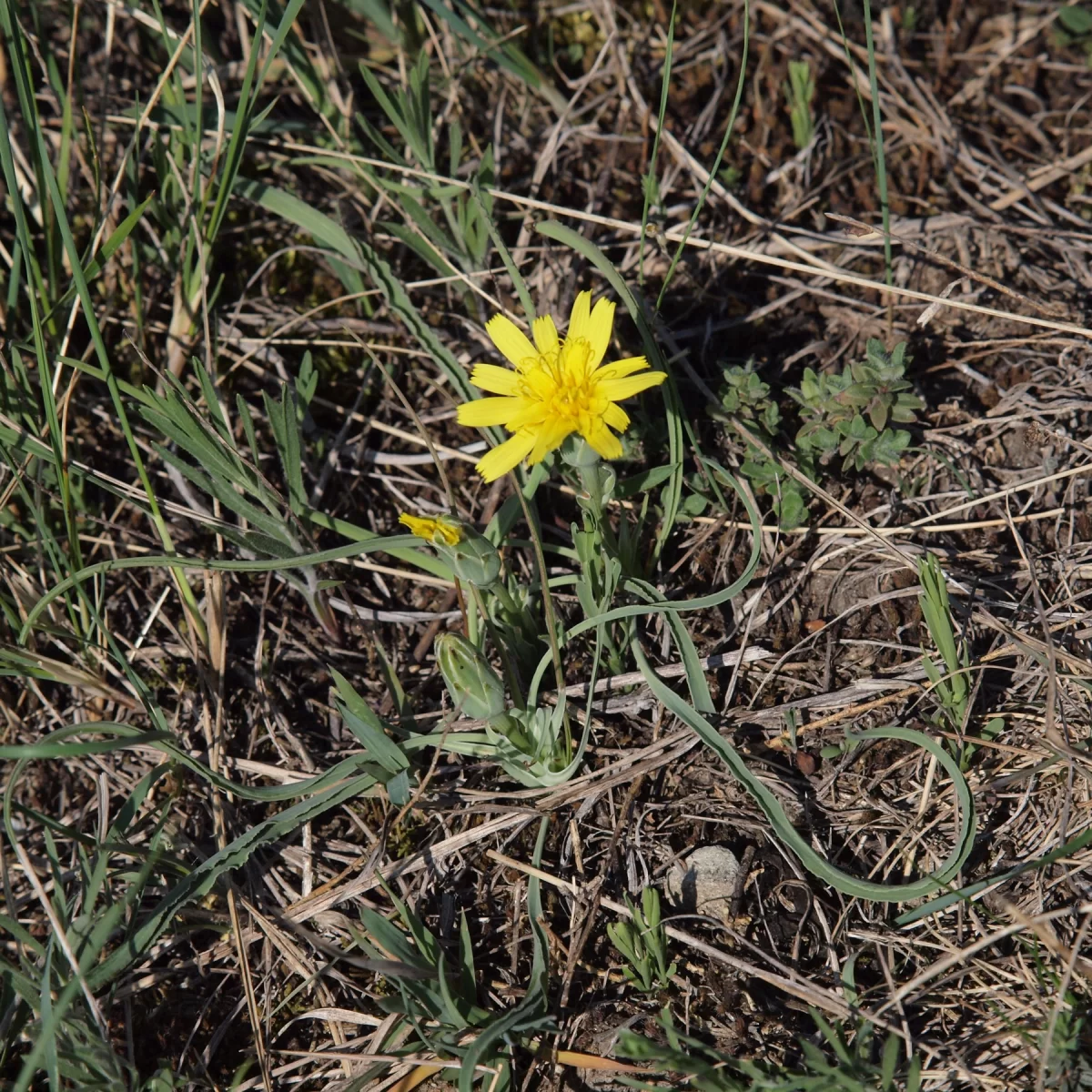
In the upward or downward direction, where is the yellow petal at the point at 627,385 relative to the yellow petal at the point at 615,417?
upward

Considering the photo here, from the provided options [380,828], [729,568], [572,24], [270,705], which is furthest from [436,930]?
[572,24]

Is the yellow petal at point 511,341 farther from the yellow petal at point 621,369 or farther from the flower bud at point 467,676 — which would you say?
the flower bud at point 467,676

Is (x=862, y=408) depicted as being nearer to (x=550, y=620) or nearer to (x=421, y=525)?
(x=550, y=620)

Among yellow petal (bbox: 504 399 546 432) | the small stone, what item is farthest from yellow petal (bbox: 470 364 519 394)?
the small stone

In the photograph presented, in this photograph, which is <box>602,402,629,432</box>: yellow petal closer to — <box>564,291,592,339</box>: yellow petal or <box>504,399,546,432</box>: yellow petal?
<box>504,399,546,432</box>: yellow petal

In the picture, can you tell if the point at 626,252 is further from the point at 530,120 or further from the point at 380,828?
the point at 380,828

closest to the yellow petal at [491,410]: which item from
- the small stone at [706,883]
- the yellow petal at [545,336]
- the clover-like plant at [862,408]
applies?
the yellow petal at [545,336]
